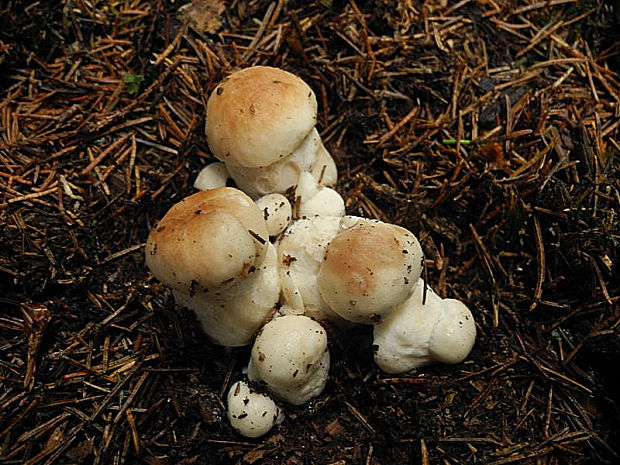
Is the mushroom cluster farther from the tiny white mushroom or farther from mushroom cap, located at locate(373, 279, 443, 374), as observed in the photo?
the tiny white mushroom

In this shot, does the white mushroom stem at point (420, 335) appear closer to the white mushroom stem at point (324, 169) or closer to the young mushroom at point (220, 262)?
the young mushroom at point (220, 262)

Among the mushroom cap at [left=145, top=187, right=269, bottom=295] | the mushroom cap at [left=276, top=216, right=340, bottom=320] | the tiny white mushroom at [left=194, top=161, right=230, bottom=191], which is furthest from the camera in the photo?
the tiny white mushroom at [left=194, top=161, right=230, bottom=191]

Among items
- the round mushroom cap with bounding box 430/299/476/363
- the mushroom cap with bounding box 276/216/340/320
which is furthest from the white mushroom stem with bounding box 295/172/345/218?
the round mushroom cap with bounding box 430/299/476/363

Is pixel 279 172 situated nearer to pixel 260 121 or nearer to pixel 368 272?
pixel 260 121

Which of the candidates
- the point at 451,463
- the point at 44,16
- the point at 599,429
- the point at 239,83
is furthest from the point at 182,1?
the point at 599,429

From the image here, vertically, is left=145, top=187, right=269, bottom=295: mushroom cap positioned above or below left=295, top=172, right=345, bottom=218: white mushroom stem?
above

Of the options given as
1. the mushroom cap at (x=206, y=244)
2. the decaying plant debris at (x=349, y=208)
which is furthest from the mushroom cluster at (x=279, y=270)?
the decaying plant debris at (x=349, y=208)

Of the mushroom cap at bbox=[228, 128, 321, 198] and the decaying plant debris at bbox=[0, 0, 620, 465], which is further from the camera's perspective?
the mushroom cap at bbox=[228, 128, 321, 198]
